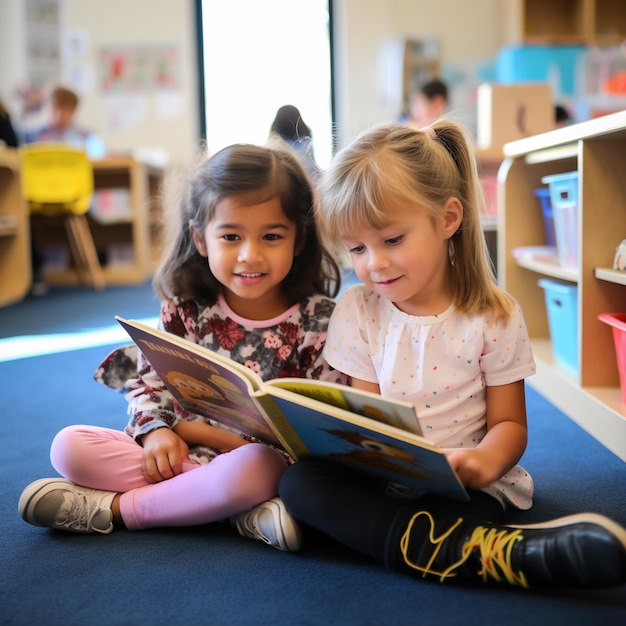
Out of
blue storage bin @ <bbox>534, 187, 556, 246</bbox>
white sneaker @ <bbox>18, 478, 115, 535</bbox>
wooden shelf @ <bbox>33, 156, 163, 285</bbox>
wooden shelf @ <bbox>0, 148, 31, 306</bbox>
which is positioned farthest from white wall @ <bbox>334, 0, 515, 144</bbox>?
white sneaker @ <bbox>18, 478, 115, 535</bbox>

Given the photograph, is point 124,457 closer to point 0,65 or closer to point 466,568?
point 466,568

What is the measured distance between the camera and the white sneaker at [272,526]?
886 millimetres

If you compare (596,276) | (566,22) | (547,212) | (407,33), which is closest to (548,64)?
(566,22)

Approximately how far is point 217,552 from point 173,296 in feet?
1.28

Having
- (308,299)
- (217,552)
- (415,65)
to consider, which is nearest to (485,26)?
(415,65)

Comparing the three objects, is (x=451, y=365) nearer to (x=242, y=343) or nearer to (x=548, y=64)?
(x=242, y=343)

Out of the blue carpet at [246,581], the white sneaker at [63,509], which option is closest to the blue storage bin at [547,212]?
the blue carpet at [246,581]

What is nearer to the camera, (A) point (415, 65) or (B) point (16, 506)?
(B) point (16, 506)

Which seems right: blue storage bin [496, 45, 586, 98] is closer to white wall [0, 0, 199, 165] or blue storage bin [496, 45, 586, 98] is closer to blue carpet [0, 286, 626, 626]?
white wall [0, 0, 199, 165]

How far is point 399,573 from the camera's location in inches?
32.6

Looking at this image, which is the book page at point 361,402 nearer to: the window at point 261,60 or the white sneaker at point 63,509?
the white sneaker at point 63,509

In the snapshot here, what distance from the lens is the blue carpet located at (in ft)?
2.44

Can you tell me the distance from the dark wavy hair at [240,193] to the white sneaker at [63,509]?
1.00ft

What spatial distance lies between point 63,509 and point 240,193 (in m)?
0.45
